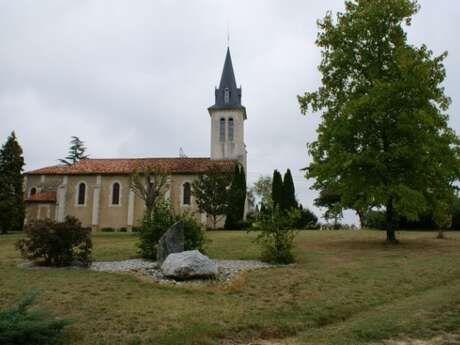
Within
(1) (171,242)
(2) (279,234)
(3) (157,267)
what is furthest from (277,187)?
(3) (157,267)

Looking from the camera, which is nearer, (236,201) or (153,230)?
(153,230)

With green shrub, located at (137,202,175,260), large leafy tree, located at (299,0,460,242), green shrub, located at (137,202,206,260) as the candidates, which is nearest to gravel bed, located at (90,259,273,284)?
green shrub, located at (137,202,175,260)

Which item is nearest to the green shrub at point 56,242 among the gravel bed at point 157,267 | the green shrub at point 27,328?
the gravel bed at point 157,267

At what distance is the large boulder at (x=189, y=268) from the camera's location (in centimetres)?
1245

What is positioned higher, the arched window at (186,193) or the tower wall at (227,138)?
the tower wall at (227,138)

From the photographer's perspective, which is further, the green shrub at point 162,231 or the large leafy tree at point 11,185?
the large leafy tree at point 11,185

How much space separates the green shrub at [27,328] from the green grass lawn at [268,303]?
59 cm

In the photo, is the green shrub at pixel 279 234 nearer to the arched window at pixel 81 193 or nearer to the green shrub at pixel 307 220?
the green shrub at pixel 307 220

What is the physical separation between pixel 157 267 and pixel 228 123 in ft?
113

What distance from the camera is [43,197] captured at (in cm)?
4244

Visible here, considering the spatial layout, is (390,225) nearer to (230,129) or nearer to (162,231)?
(162,231)

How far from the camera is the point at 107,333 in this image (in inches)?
316

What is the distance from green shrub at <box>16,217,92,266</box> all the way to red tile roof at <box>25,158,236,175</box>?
26.2 metres

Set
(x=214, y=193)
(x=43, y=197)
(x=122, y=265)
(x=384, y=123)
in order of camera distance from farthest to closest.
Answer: (x=43, y=197), (x=214, y=193), (x=384, y=123), (x=122, y=265)
